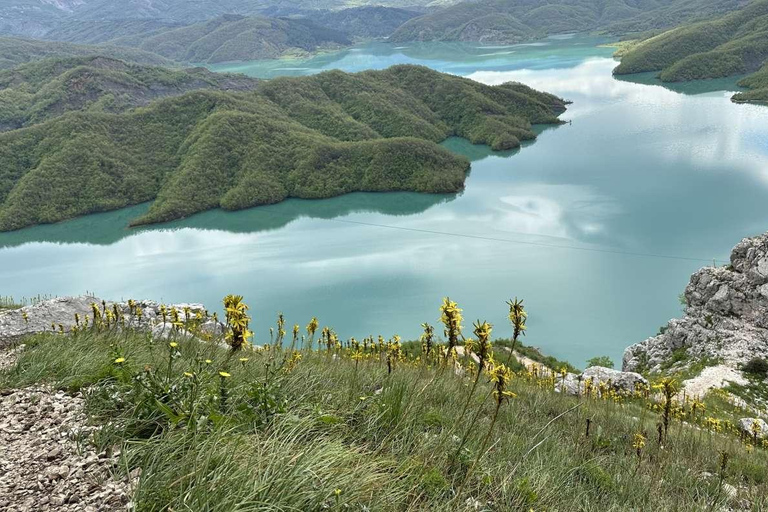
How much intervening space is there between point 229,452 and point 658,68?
158m

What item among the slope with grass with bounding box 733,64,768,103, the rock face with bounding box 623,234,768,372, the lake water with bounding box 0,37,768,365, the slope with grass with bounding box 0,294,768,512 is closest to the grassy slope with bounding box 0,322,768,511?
the slope with grass with bounding box 0,294,768,512

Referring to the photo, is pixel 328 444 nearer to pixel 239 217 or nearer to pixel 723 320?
pixel 723 320

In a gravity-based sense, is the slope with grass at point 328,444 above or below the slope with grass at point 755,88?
below

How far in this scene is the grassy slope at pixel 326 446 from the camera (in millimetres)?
2904

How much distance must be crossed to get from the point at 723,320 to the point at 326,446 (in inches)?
893

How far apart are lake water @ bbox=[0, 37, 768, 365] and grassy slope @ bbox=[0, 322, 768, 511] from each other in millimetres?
25432

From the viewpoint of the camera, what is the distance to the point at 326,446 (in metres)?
3.35

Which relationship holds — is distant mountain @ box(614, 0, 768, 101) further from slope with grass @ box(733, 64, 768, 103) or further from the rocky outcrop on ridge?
the rocky outcrop on ridge

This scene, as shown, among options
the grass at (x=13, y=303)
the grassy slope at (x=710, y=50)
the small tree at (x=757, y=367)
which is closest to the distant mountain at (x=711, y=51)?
the grassy slope at (x=710, y=50)

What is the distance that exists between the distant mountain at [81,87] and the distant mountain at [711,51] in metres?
117

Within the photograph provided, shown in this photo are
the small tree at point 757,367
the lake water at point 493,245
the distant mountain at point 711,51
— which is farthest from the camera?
the distant mountain at point 711,51

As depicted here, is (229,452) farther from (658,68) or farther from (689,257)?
(658,68)

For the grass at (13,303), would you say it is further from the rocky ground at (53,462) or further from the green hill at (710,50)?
the green hill at (710,50)

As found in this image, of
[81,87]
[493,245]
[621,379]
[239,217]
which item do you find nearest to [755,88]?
[493,245]
